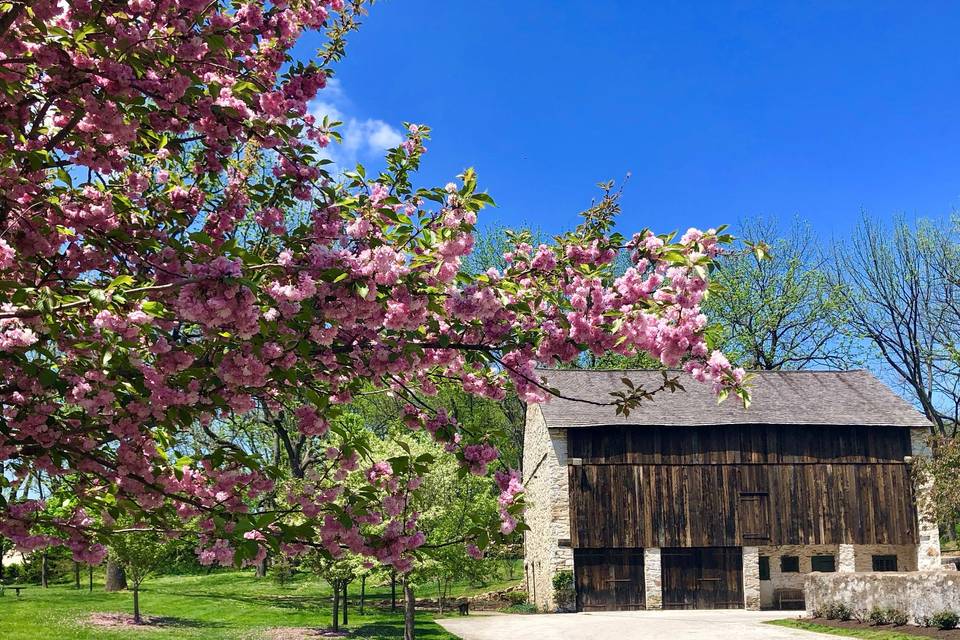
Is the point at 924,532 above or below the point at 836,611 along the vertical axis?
above

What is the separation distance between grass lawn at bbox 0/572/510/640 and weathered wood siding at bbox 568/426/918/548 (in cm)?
774

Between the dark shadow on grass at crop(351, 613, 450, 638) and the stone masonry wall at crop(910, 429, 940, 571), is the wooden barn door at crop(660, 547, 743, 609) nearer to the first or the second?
the stone masonry wall at crop(910, 429, 940, 571)

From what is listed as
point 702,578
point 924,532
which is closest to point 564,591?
point 702,578

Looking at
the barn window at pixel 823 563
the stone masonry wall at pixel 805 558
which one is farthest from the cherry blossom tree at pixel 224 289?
the barn window at pixel 823 563

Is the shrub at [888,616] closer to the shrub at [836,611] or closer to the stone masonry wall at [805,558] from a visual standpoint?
the shrub at [836,611]

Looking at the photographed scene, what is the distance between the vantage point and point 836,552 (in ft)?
97.7

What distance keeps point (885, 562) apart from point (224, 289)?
32.0m

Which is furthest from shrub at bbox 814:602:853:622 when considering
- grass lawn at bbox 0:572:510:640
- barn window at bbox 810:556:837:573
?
grass lawn at bbox 0:572:510:640

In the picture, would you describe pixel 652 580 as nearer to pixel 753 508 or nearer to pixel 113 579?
pixel 753 508

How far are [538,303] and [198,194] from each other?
277 centimetres

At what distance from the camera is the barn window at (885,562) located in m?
30.2

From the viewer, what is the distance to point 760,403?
3092 centimetres

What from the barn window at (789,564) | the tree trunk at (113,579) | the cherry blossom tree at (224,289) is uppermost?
the cherry blossom tree at (224,289)

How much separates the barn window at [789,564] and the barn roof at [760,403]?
17.3ft
